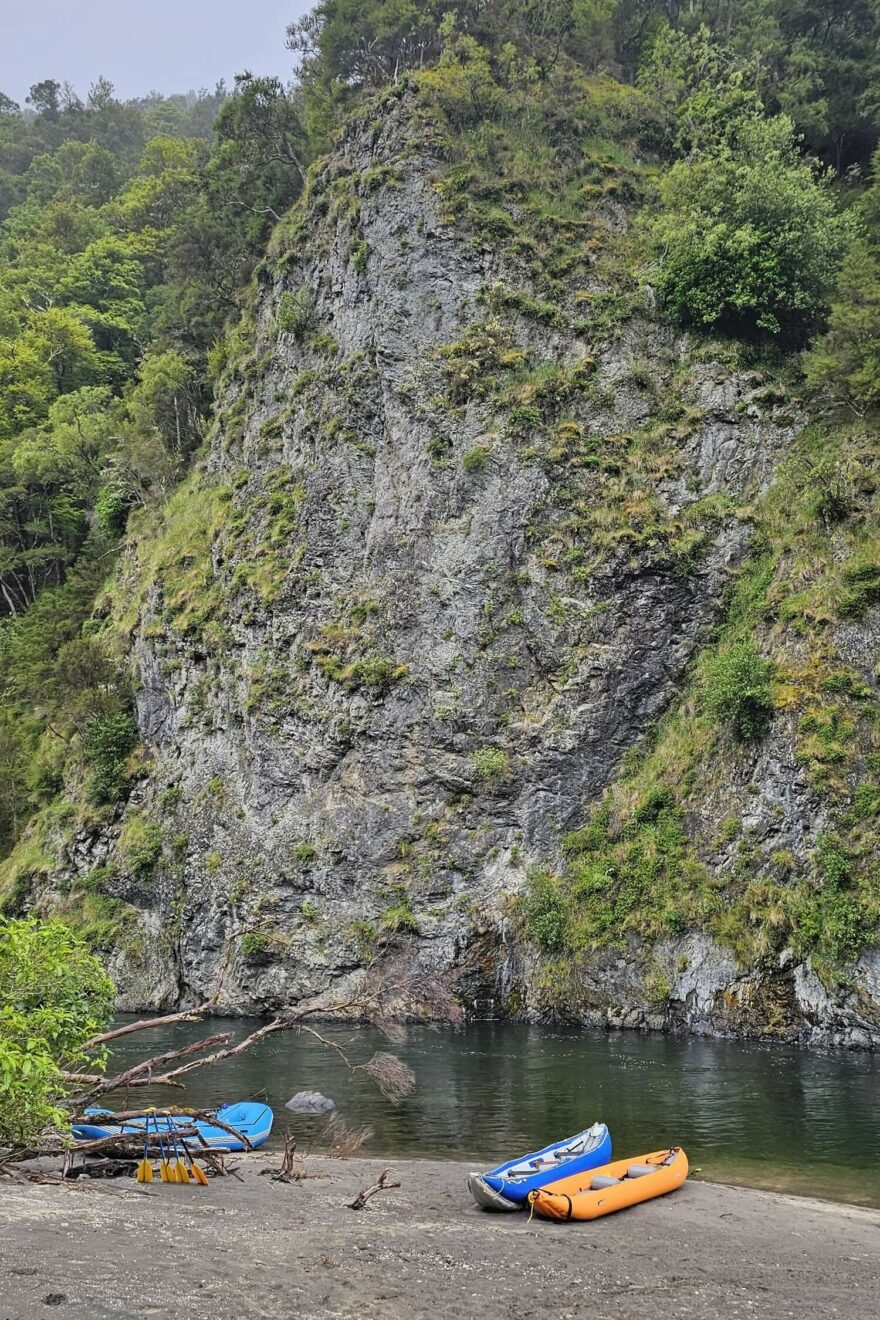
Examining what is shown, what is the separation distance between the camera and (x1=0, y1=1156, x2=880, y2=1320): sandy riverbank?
844 cm

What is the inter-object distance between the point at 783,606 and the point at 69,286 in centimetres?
5408

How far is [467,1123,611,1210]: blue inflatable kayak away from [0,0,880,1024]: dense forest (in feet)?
38.7

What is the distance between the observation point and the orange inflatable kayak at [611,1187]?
475 inches

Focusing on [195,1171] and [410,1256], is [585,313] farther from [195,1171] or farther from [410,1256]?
[410,1256]

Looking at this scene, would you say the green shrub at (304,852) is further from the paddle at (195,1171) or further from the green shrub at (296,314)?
the green shrub at (296,314)

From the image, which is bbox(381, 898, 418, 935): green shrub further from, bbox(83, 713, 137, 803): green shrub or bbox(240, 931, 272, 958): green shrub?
bbox(83, 713, 137, 803): green shrub

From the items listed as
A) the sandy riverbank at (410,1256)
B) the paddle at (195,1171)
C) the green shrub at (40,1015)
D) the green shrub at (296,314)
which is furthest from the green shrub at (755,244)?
the paddle at (195,1171)

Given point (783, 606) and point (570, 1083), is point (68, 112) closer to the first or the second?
point (783, 606)

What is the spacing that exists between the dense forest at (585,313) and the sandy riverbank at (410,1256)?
1290 cm

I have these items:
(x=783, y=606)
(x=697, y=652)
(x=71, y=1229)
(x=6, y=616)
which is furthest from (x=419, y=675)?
(x=6, y=616)

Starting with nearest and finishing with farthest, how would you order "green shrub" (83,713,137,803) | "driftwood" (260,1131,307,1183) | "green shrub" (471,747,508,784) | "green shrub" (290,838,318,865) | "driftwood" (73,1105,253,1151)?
"driftwood" (73,1105,253,1151) < "driftwood" (260,1131,307,1183) < "green shrub" (471,747,508,784) < "green shrub" (290,838,318,865) < "green shrub" (83,713,137,803)

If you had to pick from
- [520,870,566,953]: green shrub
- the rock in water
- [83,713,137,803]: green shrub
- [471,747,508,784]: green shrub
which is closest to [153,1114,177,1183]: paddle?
the rock in water

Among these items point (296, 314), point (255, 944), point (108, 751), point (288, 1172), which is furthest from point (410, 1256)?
point (296, 314)

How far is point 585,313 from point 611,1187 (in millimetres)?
34009
